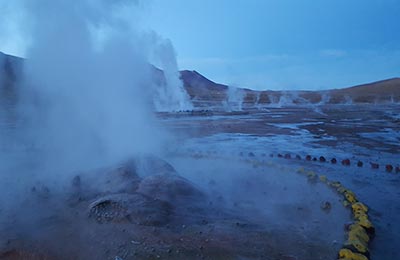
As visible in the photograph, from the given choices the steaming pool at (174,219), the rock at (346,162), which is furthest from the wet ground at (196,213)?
the rock at (346,162)

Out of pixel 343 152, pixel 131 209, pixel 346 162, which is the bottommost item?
pixel 343 152

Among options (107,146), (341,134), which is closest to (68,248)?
(107,146)

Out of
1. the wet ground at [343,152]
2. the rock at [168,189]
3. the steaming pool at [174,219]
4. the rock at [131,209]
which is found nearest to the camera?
the steaming pool at [174,219]

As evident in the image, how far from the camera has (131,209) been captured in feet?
17.6

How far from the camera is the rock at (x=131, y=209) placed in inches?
205

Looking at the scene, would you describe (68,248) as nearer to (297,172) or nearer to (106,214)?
(106,214)

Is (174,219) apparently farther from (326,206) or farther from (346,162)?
(346,162)

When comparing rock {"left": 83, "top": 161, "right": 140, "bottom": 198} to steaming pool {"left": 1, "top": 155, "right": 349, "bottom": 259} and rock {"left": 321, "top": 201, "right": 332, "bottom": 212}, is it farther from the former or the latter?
rock {"left": 321, "top": 201, "right": 332, "bottom": 212}

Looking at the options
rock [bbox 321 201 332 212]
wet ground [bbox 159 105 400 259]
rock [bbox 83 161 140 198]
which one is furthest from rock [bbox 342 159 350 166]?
rock [bbox 83 161 140 198]

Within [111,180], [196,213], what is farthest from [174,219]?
[111,180]

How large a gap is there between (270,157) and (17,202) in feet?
23.6

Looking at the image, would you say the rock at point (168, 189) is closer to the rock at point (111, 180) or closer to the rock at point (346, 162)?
the rock at point (111, 180)

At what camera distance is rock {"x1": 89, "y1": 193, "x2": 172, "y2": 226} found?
5.20 metres

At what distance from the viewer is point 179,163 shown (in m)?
9.69
